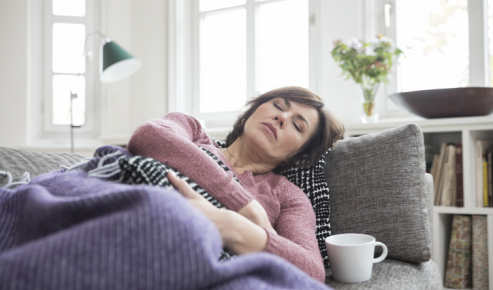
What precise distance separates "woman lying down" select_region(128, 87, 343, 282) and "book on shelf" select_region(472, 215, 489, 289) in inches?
39.8

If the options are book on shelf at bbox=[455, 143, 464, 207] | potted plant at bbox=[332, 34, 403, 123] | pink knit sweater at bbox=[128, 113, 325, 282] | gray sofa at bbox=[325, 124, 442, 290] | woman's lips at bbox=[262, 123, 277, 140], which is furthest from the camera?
potted plant at bbox=[332, 34, 403, 123]

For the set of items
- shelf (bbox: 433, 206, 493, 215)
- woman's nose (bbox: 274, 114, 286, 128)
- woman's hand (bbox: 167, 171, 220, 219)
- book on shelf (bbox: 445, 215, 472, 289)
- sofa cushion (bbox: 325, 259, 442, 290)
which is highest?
woman's nose (bbox: 274, 114, 286, 128)

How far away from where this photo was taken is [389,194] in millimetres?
1078

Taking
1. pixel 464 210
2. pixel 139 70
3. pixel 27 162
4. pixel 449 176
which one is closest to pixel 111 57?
pixel 139 70

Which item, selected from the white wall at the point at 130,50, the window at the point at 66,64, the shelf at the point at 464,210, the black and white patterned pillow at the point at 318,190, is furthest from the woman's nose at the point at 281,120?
the window at the point at 66,64

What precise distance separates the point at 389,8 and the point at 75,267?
2624mm

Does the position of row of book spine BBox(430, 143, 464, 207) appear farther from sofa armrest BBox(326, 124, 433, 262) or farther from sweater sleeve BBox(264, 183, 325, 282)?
Answer: sweater sleeve BBox(264, 183, 325, 282)

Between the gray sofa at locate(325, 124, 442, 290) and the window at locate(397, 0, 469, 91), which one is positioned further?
the window at locate(397, 0, 469, 91)

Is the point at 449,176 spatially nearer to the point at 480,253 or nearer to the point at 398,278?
the point at 480,253

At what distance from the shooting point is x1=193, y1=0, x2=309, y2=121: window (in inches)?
117

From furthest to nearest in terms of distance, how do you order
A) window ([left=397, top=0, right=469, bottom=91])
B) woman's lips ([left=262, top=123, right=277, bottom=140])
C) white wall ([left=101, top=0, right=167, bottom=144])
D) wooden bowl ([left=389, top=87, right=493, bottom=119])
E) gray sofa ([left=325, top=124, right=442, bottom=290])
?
white wall ([left=101, top=0, right=167, bottom=144]) < window ([left=397, top=0, right=469, bottom=91]) < wooden bowl ([left=389, top=87, right=493, bottom=119]) < woman's lips ([left=262, top=123, right=277, bottom=140]) < gray sofa ([left=325, top=124, right=442, bottom=290])

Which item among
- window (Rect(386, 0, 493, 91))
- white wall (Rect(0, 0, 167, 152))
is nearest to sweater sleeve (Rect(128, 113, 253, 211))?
window (Rect(386, 0, 493, 91))

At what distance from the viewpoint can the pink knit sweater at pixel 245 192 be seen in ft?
2.67

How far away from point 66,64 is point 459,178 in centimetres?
308
